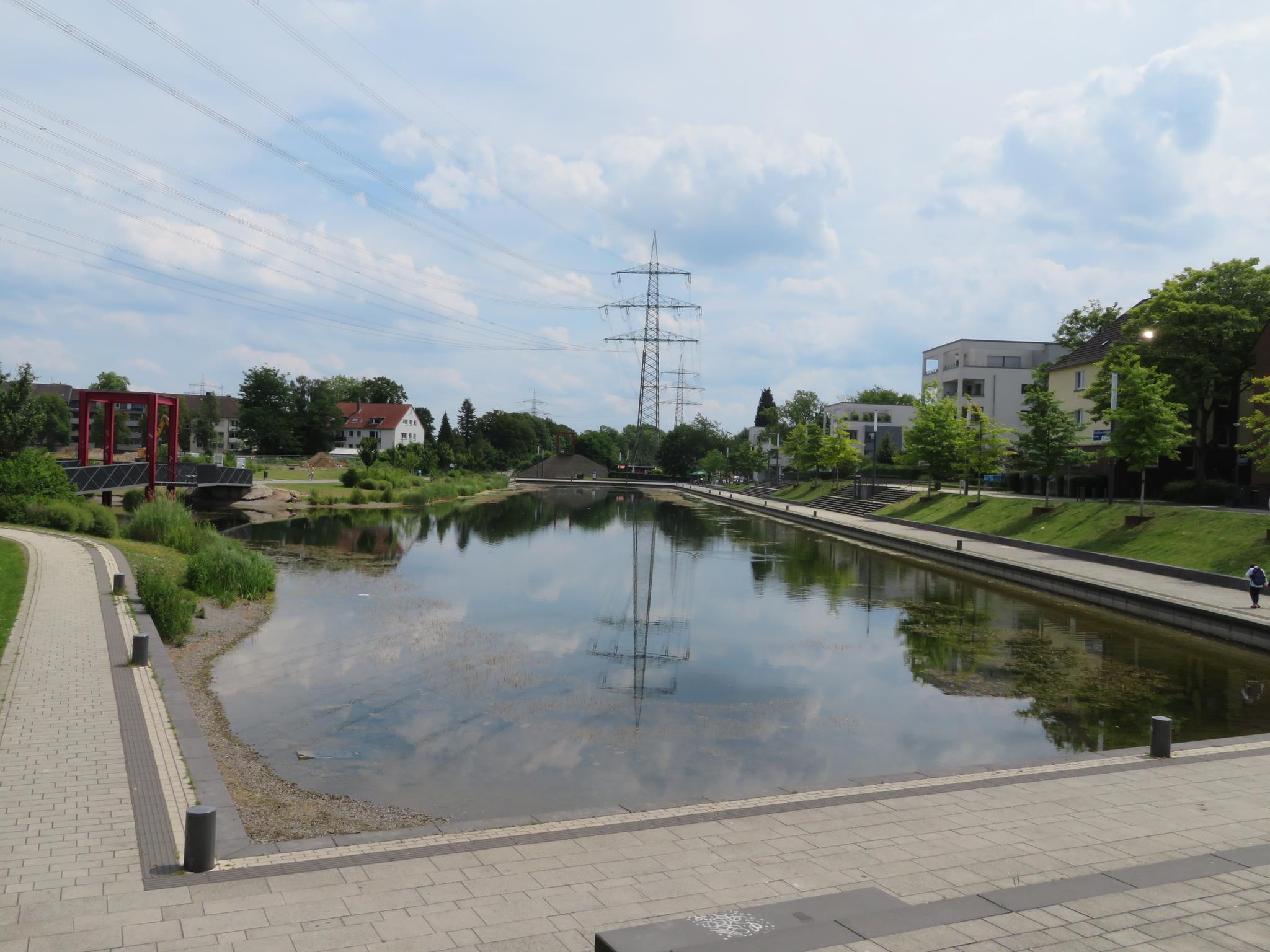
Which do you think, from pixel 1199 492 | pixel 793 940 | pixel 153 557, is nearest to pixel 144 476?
pixel 153 557

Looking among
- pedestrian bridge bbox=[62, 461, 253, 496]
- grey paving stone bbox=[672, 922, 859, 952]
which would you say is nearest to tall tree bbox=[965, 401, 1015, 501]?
pedestrian bridge bbox=[62, 461, 253, 496]

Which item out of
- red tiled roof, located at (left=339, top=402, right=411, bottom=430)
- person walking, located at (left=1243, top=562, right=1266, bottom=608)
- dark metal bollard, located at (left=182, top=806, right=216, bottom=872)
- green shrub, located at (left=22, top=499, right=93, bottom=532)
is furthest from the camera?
red tiled roof, located at (left=339, top=402, right=411, bottom=430)

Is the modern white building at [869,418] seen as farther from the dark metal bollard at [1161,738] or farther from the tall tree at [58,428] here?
the tall tree at [58,428]

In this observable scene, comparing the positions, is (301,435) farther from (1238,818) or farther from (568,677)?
(1238,818)

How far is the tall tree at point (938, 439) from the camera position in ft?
159

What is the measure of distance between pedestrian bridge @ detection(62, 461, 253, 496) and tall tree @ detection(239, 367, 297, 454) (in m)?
57.7

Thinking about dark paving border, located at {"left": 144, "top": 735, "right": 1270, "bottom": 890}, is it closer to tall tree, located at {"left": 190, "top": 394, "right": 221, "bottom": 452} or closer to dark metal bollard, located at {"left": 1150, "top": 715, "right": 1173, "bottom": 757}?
dark metal bollard, located at {"left": 1150, "top": 715, "right": 1173, "bottom": 757}

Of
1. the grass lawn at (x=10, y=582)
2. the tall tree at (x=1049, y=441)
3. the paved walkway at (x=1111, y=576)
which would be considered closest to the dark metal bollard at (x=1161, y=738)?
the paved walkway at (x=1111, y=576)

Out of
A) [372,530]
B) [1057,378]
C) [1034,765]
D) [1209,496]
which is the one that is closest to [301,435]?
[372,530]

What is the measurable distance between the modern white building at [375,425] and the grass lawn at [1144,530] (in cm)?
9503

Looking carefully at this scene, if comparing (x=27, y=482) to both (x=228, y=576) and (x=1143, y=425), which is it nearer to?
(x=228, y=576)

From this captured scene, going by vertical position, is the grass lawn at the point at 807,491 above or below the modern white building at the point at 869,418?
below

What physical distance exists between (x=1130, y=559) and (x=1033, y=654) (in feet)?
42.2

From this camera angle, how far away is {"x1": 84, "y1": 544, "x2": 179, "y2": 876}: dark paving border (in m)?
6.79
